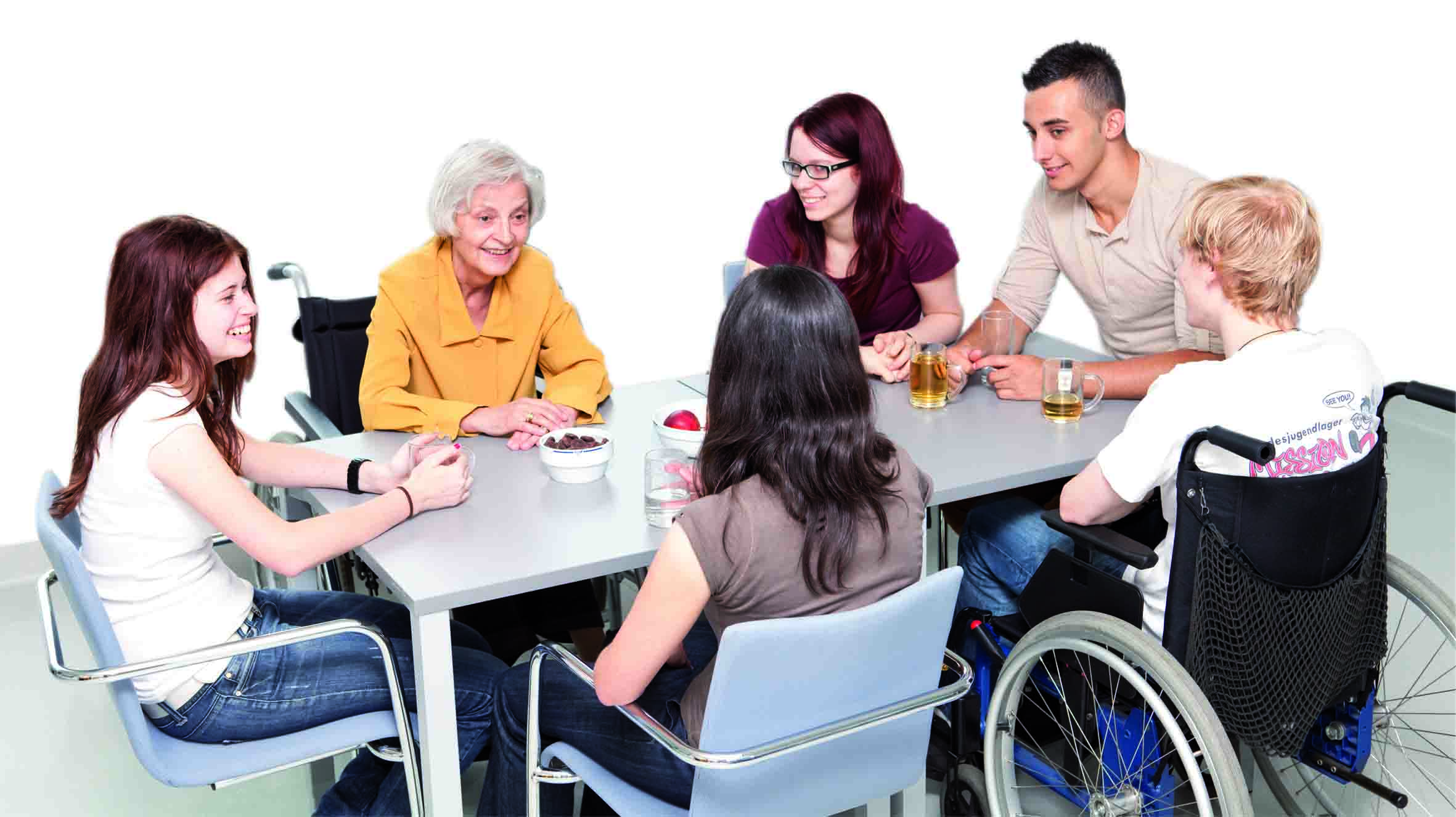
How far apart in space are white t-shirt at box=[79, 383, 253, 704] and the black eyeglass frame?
5.15 ft

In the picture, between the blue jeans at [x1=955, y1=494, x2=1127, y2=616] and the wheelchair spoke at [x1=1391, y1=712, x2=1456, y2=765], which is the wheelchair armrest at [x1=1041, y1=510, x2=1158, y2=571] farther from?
the wheelchair spoke at [x1=1391, y1=712, x2=1456, y2=765]

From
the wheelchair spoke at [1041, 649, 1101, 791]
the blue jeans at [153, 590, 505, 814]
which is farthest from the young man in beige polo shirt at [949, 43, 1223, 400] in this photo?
the blue jeans at [153, 590, 505, 814]

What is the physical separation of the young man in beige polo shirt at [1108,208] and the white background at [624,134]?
1949 millimetres

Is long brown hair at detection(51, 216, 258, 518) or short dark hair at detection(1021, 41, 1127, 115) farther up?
short dark hair at detection(1021, 41, 1127, 115)

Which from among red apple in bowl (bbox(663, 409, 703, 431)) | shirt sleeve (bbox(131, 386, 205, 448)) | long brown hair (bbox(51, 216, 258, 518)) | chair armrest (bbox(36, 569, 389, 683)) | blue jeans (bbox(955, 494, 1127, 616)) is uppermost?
long brown hair (bbox(51, 216, 258, 518))

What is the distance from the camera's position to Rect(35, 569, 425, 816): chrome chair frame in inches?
73.6

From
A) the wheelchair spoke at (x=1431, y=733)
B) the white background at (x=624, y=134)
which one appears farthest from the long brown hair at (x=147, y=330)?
the wheelchair spoke at (x=1431, y=733)

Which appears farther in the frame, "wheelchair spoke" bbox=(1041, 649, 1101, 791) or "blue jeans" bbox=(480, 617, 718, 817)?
"wheelchair spoke" bbox=(1041, 649, 1101, 791)

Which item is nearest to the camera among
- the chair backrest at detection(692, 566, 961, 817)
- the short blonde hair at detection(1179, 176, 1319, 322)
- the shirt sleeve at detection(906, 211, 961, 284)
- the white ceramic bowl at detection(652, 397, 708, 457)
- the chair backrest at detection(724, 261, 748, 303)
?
the chair backrest at detection(692, 566, 961, 817)

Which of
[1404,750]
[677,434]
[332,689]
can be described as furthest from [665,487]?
[1404,750]

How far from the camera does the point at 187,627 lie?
2070mm

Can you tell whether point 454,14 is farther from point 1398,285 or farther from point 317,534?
point 1398,285

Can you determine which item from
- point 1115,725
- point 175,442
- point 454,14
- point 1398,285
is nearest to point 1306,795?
point 1115,725

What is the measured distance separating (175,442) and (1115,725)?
1.51 m
